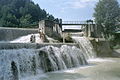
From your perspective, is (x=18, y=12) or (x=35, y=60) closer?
(x=35, y=60)

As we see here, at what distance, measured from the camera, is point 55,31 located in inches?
718

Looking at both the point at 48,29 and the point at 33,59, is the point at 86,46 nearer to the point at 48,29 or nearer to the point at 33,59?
the point at 48,29

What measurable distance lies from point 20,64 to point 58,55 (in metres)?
2.99

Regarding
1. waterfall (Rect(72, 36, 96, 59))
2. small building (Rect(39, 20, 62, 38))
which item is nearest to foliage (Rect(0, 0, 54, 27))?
small building (Rect(39, 20, 62, 38))

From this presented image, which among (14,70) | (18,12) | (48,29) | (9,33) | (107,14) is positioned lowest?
(14,70)

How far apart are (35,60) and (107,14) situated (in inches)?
676

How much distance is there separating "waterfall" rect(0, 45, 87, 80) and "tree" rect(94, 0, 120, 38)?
1223 cm

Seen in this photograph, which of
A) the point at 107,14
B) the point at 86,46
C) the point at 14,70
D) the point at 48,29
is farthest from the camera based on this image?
the point at 107,14

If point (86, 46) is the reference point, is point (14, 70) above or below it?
below

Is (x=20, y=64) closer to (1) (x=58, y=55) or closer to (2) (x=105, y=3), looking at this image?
(1) (x=58, y=55)

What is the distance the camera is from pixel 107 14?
2498 centimetres

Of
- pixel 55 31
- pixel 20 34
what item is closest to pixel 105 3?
pixel 55 31

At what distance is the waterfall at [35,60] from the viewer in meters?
8.33

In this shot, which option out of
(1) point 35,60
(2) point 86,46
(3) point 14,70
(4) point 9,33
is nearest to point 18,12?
(4) point 9,33
